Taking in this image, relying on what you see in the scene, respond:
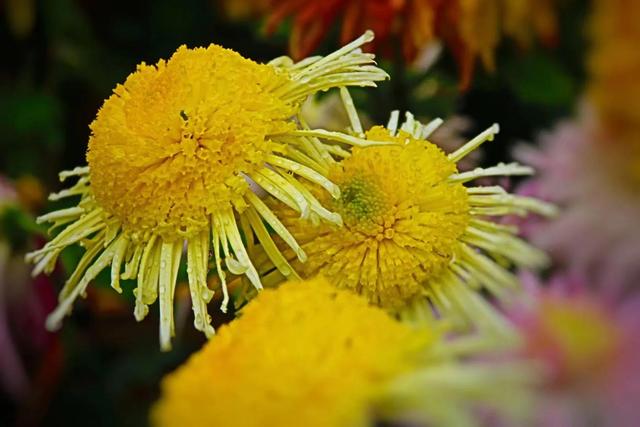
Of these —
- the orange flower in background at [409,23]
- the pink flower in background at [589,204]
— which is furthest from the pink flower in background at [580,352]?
the orange flower in background at [409,23]

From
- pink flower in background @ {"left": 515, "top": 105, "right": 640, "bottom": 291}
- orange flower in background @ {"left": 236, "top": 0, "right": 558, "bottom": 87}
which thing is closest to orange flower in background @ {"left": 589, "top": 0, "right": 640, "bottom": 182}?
pink flower in background @ {"left": 515, "top": 105, "right": 640, "bottom": 291}

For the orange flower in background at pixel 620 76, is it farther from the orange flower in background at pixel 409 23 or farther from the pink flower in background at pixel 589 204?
the orange flower in background at pixel 409 23

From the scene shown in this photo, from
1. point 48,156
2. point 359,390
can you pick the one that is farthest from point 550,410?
point 48,156

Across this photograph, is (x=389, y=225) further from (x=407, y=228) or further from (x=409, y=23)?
(x=409, y=23)

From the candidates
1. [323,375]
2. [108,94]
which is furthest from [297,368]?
[108,94]

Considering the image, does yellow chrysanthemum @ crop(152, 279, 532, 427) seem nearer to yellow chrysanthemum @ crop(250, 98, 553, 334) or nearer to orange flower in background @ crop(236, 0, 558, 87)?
yellow chrysanthemum @ crop(250, 98, 553, 334)
